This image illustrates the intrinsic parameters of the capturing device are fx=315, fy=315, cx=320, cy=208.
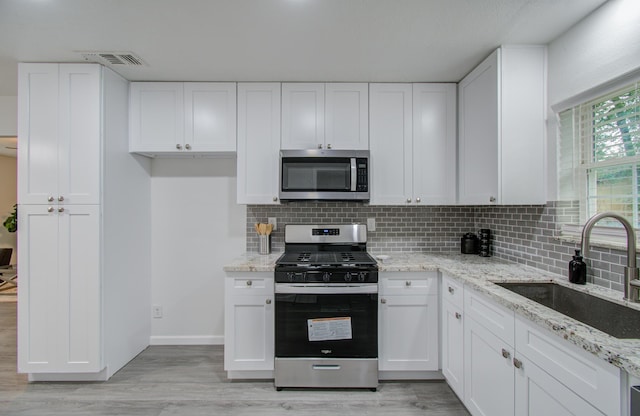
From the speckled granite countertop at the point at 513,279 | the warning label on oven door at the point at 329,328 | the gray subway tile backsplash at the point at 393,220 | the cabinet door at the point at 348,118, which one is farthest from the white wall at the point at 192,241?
the warning label on oven door at the point at 329,328

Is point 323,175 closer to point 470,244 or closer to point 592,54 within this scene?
point 470,244

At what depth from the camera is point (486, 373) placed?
1.68 metres

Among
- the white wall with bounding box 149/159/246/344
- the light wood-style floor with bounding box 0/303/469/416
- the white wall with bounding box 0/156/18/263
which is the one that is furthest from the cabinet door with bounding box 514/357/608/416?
the white wall with bounding box 0/156/18/263

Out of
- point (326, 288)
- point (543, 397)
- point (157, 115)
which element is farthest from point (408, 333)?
point (157, 115)

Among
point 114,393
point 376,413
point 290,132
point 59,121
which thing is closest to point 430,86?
point 290,132

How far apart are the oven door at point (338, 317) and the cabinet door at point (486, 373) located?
0.61m

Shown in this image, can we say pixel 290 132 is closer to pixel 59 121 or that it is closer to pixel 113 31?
pixel 113 31

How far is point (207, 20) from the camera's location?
177 centimetres

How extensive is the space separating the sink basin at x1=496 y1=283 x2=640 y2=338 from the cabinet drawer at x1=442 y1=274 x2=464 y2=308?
273 millimetres

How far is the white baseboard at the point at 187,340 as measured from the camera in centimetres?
299

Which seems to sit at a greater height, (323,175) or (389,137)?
(389,137)

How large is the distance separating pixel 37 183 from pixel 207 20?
5.77 ft

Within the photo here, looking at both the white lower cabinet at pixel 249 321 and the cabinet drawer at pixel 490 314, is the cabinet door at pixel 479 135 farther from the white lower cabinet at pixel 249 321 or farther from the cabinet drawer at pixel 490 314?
the white lower cabinet at pixel 249 321

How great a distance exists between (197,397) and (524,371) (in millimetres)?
2034
